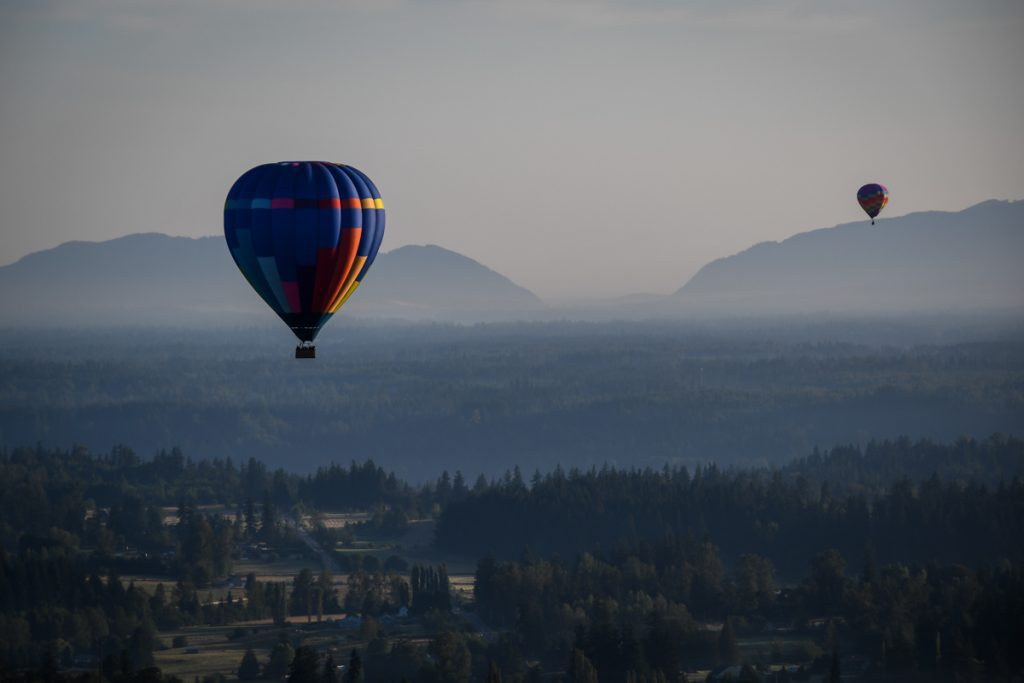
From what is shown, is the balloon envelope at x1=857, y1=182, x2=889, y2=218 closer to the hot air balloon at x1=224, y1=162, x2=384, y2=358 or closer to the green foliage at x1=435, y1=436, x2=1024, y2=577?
the green foliage at x1=435, y1=436, x2=1024, y2=577

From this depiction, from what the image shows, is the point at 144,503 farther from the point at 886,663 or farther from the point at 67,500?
the point at 886,663

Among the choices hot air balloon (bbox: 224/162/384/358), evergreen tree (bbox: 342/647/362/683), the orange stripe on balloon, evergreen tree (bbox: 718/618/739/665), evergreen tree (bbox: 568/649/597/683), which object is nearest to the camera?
hot air balloon (bbox: 224/162/384/358)

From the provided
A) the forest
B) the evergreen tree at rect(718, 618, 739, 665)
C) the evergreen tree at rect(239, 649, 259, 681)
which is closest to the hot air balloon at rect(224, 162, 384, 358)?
the forest

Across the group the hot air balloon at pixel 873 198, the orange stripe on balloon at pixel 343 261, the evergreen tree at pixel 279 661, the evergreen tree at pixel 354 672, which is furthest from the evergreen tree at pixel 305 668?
the hot air balloon at pixel 873 198

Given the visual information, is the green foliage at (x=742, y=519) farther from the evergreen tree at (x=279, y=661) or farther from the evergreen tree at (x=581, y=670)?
the evergreen tree at (x=279, y=661)

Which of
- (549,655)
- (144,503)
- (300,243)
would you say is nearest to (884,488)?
(144,503)

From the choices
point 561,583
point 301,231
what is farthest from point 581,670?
point 301,231
